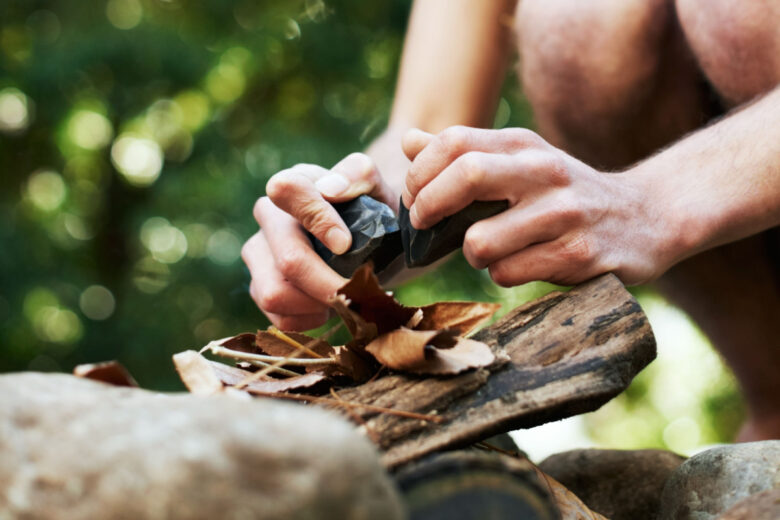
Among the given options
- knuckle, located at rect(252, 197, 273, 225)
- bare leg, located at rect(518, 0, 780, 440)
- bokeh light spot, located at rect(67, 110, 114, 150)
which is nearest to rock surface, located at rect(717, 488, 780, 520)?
knuckle, located at rect(252, 197, 273, 225)

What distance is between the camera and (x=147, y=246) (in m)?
4.68

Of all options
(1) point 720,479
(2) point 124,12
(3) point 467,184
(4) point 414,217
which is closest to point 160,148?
(2) point 124,12

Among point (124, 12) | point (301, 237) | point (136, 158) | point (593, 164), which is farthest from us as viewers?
point (136, 158)

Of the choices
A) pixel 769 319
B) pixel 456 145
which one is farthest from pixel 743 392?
pixel 456 145

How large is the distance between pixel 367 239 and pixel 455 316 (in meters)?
0.26

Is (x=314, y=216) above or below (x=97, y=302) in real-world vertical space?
above

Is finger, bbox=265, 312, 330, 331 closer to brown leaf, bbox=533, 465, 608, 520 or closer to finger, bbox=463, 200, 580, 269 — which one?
finger, bbox=463, 200, 580, 269

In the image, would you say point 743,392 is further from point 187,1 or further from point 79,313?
point 187,1

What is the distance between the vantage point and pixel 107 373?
3.05 feet

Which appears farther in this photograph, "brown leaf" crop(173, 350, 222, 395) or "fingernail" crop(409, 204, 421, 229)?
"fingernail" crop(409, 204, 421, 229)

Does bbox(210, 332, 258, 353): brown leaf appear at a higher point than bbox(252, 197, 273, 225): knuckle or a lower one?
lower

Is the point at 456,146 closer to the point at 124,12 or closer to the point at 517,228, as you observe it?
the point at 517,228

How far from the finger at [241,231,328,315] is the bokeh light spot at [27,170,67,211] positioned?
392 cm

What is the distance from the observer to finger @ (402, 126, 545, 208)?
3.72 ft
